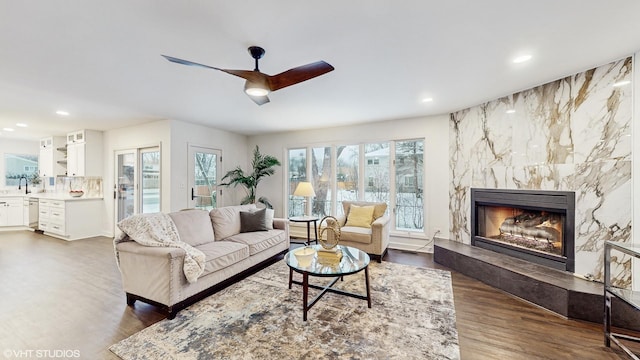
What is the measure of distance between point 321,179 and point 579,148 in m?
4.06

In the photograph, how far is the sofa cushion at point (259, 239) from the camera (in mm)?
3449

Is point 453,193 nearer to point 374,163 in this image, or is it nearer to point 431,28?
point 374,163

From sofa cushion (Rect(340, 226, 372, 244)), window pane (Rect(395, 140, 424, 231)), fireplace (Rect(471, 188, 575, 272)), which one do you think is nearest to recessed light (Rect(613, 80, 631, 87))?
fireplace (Rect(471, 188, 575, 272))

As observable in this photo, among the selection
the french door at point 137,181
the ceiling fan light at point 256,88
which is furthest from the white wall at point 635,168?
the french door at point 137,181

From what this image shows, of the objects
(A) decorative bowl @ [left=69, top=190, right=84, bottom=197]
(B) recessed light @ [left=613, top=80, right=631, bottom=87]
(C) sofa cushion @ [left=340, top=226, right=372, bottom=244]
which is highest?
(B) recessed light @ [left=613, top=80, right=631, bottom=87]

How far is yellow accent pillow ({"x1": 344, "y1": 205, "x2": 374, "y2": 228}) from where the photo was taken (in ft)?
14.6

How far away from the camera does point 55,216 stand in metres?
5.68

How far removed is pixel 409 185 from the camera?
4.89 meters

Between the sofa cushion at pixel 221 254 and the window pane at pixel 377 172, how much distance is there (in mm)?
2805

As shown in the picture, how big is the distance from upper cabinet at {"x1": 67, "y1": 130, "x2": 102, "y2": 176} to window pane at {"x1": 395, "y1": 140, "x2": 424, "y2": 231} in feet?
21.8

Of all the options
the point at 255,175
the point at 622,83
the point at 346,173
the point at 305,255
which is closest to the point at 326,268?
the point at 305,255

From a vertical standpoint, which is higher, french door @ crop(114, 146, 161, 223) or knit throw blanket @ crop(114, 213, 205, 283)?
french door @ crop(114, 146, 161, 223)

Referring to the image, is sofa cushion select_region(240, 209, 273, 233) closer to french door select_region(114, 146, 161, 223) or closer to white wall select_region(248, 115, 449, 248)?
french door select_region(114, 146, 161, 223)

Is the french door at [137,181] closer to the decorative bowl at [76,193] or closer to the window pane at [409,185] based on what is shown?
the decorative bowl at [76,193]
